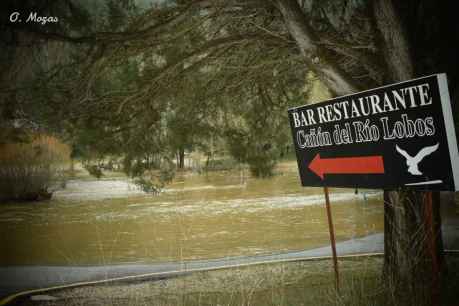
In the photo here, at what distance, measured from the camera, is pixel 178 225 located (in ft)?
A: 31.9

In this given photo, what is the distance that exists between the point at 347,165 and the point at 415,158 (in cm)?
48

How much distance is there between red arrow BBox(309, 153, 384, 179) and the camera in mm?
2418

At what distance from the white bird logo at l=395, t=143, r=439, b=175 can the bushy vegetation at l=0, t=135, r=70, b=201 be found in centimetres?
1137

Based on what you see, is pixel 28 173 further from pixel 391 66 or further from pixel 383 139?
pixel 383 139

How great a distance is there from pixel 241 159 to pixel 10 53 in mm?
2956

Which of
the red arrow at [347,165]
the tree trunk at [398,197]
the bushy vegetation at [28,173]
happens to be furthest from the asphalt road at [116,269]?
the bushy vegetation at [28,173]

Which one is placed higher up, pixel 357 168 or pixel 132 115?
pixel 132 115

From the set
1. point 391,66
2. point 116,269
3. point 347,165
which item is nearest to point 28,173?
point 116,269

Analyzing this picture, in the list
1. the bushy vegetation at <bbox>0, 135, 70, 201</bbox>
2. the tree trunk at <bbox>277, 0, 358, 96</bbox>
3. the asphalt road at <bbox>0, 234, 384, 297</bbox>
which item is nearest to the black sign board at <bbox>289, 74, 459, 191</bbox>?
the tree trunk at <bbox>277, 0, 358, 96</bbox>

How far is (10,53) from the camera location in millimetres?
3586

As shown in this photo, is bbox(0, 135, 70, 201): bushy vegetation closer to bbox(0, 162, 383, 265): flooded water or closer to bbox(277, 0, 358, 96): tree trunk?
bbox(0, 162, 383, 265): flooded water

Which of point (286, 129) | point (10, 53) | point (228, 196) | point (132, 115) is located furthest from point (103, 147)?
point (228, 196)

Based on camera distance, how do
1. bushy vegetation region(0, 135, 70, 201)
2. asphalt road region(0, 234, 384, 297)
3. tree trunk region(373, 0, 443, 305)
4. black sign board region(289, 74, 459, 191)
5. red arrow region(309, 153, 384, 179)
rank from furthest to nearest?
bushy vegetation region(0, 135, 70, 201), asphalt road region(0, 234, 384, 297), tree trunk region(373, 0, 443, 305), red arrow region(309, 153, 384, 179), black sign board region(289, 74, 459, 191)

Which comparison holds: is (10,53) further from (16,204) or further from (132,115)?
(16,204)
